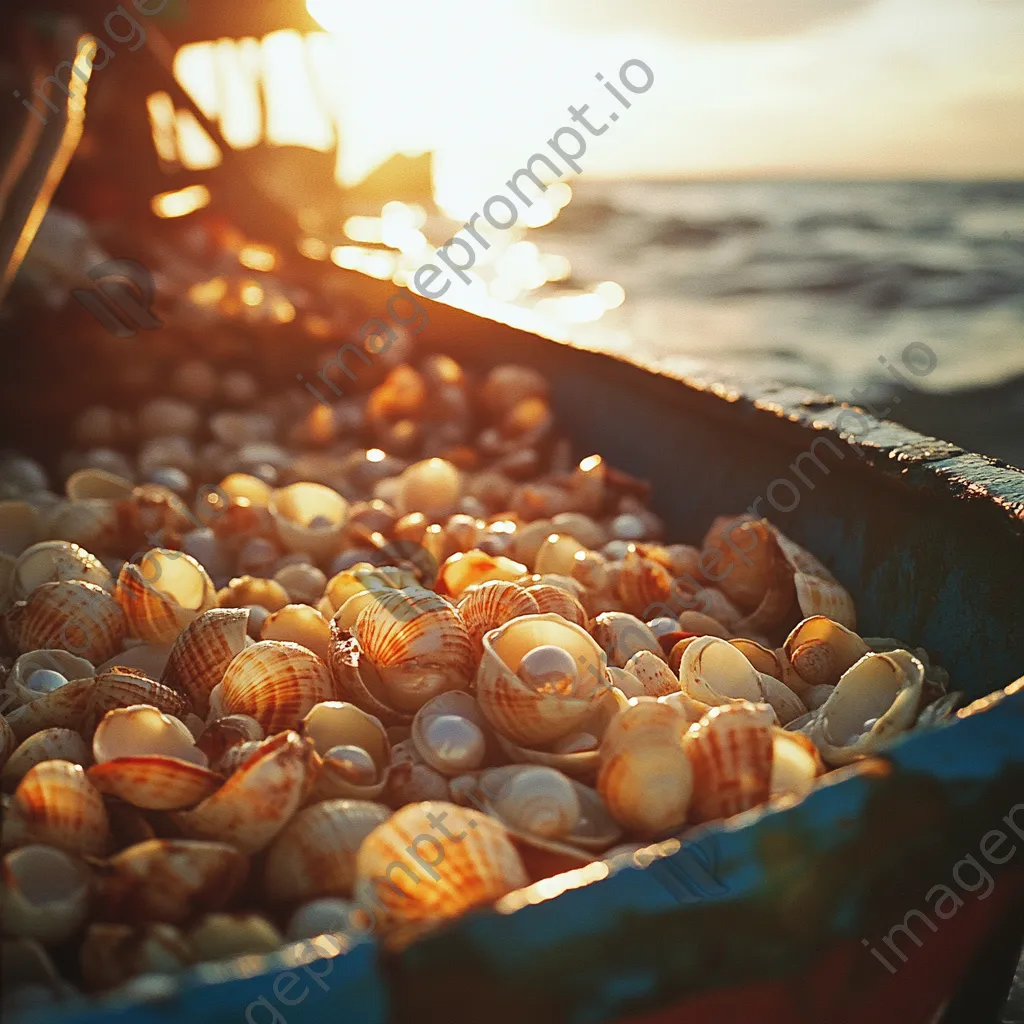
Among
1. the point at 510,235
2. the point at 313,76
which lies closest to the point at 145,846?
the point at 313,76


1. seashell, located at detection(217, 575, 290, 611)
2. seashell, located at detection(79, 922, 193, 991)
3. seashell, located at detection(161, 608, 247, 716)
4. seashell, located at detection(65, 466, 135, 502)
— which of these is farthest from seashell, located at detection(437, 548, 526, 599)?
seashell, located at detection(65, 466, 135, 502)

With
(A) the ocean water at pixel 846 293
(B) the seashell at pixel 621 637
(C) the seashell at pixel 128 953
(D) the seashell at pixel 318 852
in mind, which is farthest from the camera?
(A) the ocean water at pixel 846 293

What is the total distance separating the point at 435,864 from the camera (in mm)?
1011

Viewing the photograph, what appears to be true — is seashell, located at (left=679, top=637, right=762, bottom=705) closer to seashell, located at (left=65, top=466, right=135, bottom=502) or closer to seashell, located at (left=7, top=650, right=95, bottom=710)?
seashell, located at (left=7, top=650, right=95, bottom=710)

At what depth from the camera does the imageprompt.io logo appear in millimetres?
3818

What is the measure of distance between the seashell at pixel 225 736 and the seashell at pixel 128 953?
306 mm

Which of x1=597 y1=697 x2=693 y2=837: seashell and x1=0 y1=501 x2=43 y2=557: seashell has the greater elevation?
x1=0 y1=501 x2=43 y2=557: seashell

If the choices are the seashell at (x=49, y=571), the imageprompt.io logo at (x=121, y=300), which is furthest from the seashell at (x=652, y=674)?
the imageprompt.io logo at (x=121, y=300)

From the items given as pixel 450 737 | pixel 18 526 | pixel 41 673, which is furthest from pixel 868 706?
pixel 18 526

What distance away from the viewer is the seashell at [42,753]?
1.34m

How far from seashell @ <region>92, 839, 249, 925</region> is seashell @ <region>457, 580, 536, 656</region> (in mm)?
601

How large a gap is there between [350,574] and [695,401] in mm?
1212

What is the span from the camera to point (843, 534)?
218 cm

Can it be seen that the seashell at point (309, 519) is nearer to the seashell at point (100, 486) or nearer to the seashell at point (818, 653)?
the seashell at point (100, 486)
